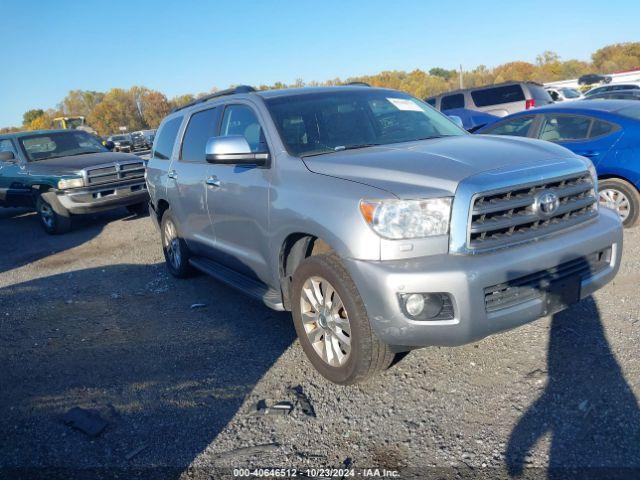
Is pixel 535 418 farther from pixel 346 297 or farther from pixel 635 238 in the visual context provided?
pixel 635 238

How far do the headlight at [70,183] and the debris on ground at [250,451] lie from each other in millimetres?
7829

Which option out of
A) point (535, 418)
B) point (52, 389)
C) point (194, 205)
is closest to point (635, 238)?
point (535, 418)

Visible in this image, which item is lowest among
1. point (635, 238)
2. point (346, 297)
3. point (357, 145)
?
point (635, 238)

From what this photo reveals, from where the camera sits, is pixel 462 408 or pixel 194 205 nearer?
pixel 462 408

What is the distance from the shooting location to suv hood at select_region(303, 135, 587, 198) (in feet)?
9.92

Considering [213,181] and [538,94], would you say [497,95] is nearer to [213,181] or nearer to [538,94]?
[538,94]

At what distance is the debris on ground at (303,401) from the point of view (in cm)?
322

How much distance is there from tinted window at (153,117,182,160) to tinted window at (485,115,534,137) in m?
4.29

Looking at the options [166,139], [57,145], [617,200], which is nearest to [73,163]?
[57,145]

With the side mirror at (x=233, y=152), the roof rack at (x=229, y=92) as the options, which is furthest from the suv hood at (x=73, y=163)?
the side mirror at (x=233, y=152)

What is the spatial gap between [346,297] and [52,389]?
2.26m

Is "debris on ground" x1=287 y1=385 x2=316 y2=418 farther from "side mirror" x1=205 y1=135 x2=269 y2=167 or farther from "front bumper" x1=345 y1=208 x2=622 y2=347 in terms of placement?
"side mirror" x1=205 y1=135 x2=269 y2=167

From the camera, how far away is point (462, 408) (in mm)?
3098

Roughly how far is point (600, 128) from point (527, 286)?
4127 mm
